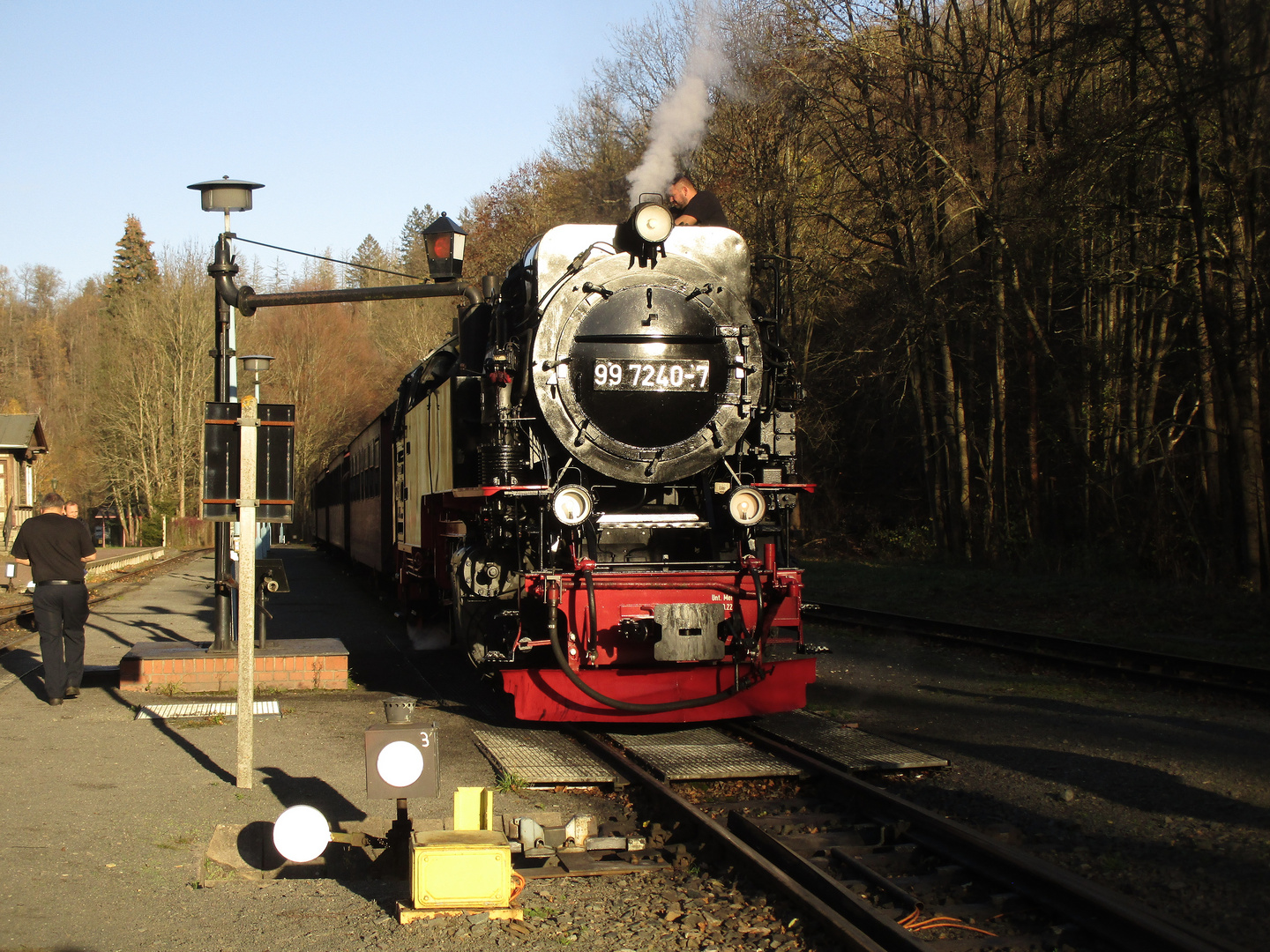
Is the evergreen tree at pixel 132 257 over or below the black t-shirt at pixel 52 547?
over

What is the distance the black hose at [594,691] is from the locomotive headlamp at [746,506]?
106 centimetres

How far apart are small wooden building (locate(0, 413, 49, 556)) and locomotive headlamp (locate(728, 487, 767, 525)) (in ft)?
95.8

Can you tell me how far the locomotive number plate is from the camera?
23.7ft

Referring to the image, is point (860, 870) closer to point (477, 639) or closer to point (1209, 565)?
point (477, 639)

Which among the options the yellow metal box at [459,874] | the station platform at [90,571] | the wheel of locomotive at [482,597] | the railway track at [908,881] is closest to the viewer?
the railway track at [908,881]

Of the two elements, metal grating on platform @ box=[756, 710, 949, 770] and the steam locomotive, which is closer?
metal grating on platform @ box=[756, 710, 949, 770]

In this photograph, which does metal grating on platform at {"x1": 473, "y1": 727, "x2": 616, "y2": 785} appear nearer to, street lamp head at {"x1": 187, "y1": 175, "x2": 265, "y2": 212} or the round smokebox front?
the round smokebox front

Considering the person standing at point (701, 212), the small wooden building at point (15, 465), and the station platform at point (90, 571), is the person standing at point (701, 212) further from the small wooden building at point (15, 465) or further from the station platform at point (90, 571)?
the small wooden building at point (15, 465)

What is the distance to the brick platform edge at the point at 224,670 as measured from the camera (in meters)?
8.88

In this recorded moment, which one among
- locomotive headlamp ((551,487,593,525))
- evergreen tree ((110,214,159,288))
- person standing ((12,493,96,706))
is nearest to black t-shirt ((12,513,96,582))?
person standing ((12,493,96,706))

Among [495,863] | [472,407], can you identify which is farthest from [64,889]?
[472,407]

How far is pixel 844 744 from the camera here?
21.8ft

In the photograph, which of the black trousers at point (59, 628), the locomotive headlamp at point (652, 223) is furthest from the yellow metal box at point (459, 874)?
the black trousers at point (59, 628)

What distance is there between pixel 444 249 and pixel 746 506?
4851mm
